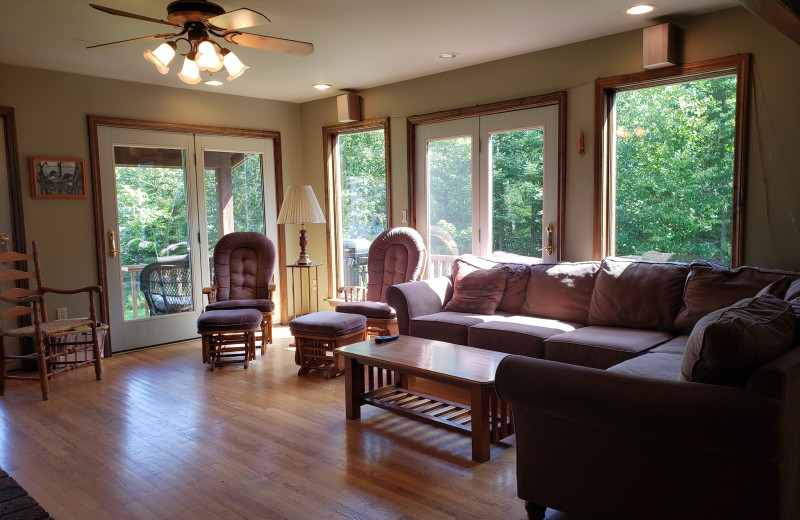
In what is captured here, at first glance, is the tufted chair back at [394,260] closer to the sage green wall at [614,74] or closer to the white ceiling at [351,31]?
the sage green wall at [614,74]

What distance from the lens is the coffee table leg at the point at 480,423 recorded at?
2.88m

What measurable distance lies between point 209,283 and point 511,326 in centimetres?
338

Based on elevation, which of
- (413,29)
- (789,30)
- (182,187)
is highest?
(413,29)

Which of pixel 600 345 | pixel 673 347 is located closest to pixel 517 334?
pixel 600 345

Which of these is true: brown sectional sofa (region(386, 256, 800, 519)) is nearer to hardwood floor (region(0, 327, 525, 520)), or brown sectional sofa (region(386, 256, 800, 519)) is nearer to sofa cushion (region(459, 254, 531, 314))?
hardwood floor (region(0, 327, 525, 520))

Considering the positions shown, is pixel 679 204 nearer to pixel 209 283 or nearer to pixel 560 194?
pixel 560 194

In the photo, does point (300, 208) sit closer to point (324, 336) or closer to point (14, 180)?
point (324, 336)

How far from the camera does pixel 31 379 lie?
13.7 feet

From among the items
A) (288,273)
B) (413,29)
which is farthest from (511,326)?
(288,273)

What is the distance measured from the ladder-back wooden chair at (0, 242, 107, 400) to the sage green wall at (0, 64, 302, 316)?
0.91 feet

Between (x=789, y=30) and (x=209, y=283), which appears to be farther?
(x=209, y=283)

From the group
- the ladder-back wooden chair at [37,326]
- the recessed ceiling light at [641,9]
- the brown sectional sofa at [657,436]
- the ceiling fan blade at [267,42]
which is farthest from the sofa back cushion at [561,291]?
the ladder-back wooden chair at [37,326]

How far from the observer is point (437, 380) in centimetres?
303

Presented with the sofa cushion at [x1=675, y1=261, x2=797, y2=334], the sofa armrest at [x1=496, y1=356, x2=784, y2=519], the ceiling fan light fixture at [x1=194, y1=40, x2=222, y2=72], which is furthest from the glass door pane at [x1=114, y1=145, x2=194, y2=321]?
the sofa cushion at [x1=675, y1=261, x2=797, y2=334]
